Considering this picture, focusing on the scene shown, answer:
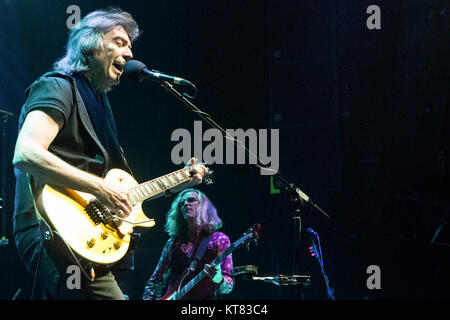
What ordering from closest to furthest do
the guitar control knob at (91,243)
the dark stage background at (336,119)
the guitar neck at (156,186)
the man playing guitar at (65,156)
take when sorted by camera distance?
the man playing guitar at (65,156) → the guitar control knob at (91,243) → the guitar neck at (156,186) → the dark stage background at (336,119)

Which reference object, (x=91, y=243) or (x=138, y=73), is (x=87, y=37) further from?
(x=91, y=243)

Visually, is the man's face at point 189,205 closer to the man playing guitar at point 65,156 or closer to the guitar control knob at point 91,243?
the man playing guitar at point 65,156

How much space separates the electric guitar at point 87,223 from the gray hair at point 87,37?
0.71m

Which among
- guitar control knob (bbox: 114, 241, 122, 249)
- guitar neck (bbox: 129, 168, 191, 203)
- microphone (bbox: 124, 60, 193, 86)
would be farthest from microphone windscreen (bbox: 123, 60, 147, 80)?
guitar control knob (bbox: 114, 241, 122, 249)

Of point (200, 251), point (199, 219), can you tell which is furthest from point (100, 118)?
point (199, 219)

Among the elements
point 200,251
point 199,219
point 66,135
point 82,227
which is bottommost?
point 200,251

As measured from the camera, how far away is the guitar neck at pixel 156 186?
98.2 inches

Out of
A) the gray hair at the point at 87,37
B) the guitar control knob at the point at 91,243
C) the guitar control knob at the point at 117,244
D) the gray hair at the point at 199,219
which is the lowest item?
the gray hair at the point at 199,219

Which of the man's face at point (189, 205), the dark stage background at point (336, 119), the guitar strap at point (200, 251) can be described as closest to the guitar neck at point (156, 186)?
the guitar strap at point (200, 251)

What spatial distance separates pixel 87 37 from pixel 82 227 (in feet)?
4.09

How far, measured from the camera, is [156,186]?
2707 millimetres

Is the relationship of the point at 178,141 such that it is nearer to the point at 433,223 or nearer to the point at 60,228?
the point at 433,223

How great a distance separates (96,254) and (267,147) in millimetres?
3696

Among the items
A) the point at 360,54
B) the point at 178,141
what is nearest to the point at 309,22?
the point at 360,54
